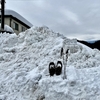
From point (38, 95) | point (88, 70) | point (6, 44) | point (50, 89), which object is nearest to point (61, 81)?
point (50, 89)

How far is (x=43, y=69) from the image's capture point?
15.4 ft

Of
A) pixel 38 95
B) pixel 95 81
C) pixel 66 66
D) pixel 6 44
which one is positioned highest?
pixel 6 44

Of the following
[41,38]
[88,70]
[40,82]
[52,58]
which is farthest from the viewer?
[41,38]

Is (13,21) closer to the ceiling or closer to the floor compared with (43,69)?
closer to the ceiling

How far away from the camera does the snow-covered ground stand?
3.78 m

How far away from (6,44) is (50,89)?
11.1 ft

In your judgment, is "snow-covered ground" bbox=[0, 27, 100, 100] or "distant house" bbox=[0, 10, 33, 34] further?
"distant house" bbox=[0, 10, 33, 34]

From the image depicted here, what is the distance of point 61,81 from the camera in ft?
13.2

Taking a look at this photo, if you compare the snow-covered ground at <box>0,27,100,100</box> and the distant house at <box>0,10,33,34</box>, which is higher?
the distant house at <box>0,10,33,34</box>

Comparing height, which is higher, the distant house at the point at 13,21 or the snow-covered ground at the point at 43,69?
the distant house at the point at 13,21

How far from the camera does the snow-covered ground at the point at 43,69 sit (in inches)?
149

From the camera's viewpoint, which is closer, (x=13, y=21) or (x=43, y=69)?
(x=43, y=69)

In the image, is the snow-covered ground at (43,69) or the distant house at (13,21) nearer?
the snow-covered ground at (43,69)

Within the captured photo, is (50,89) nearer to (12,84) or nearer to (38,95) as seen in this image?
(38,95)
